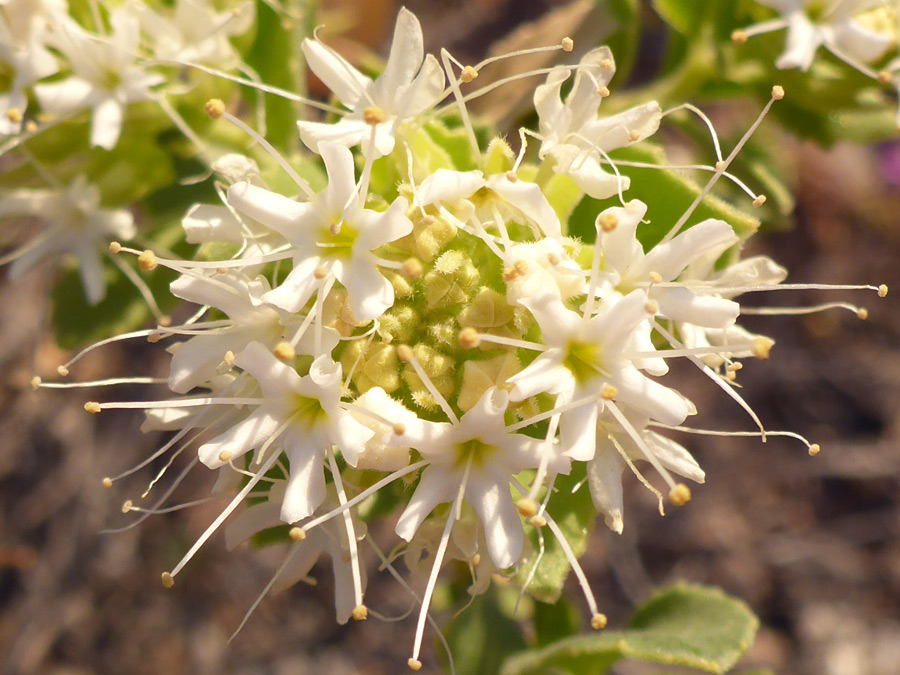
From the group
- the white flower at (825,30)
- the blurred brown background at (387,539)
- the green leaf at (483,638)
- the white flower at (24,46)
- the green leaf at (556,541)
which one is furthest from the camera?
the blurred brown background at (387,539)

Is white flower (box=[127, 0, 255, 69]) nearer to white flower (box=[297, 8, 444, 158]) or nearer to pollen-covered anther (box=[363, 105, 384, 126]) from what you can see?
white flower (box=[297, 8, 444, 158])

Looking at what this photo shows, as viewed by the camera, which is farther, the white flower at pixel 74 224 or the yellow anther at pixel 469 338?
the white flower at pixel 74 224

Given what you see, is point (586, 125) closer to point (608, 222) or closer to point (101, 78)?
point (608, 222)

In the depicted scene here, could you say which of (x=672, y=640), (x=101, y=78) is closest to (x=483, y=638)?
(x=672, y=640)

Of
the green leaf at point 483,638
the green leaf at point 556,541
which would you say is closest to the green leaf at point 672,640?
the green leaf at point 556,541

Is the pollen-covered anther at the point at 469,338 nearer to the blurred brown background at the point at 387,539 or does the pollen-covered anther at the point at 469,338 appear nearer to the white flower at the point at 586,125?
the white flower at the point at 586,125

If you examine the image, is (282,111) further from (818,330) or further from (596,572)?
(818,330)
